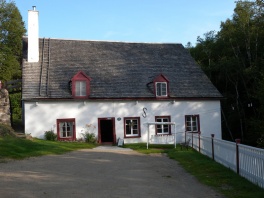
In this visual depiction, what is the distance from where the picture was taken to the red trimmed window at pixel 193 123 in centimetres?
2894

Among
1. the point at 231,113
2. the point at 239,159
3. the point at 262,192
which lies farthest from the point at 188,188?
the point at 231,113

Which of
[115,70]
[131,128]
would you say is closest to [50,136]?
[131,128]

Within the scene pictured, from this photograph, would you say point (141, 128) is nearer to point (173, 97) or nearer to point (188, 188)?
point (173, 97)

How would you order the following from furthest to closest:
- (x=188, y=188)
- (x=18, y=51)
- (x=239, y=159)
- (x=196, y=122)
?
1. (x=18, y=51)
2. (x=196, y=122)
3. (x=239, y=159)
4. (x=188, y=188)

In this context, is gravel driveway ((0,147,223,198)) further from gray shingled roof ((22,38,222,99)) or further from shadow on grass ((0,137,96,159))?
gray shingled roof ((22,38,222,99))

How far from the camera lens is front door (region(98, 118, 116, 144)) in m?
27.4

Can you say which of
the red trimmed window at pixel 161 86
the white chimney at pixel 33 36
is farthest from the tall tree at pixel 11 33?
the red trimmed window at pixel 161 86

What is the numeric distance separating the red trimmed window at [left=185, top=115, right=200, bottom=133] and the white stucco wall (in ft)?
1.00

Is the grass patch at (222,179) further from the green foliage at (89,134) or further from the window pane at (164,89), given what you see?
the window pane at (164,89)

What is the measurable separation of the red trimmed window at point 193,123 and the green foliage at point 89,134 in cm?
782

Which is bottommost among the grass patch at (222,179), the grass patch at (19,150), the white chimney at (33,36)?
the grass patch at (222,179)

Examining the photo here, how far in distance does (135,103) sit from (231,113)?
36.2ft

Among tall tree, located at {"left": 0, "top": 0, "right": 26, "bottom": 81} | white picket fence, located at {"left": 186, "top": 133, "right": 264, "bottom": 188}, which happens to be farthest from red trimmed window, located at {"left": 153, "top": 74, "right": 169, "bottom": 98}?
tall tree, located at {"left": 0, "top": 0, "right": 26, "bottom": 81}

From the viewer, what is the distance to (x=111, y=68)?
29.8 meters
